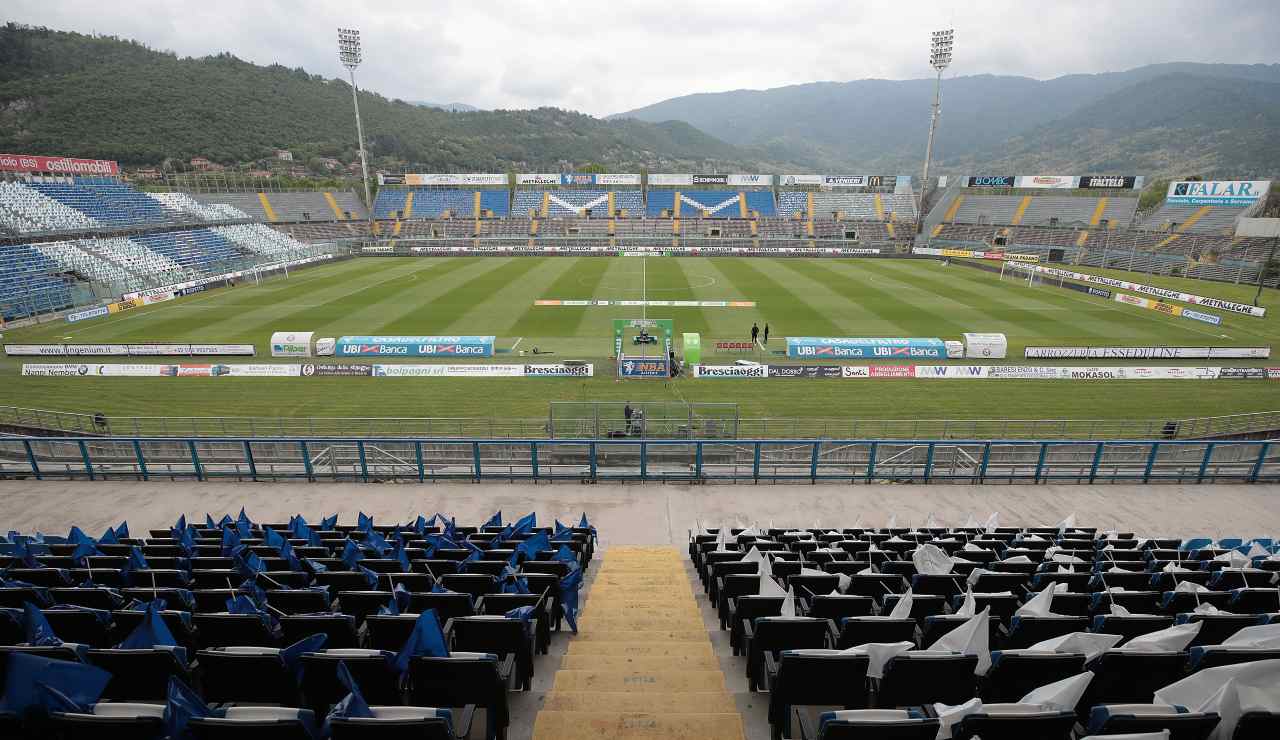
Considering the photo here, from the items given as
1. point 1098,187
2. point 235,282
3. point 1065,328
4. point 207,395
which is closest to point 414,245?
point 235,282

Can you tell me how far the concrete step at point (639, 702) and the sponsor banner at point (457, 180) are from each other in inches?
3674

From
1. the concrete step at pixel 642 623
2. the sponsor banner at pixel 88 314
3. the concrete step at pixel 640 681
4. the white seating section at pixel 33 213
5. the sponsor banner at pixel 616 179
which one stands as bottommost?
the sponsor banner at pixel 88 314

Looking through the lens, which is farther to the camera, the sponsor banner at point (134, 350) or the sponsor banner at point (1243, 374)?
the sponsor banner at point (134, 350)

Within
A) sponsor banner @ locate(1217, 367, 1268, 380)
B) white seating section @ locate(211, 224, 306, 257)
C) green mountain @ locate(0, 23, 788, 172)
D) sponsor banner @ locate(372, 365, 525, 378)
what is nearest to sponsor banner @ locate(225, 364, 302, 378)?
sponsor banner @ locate(372, 365, 525, 378)

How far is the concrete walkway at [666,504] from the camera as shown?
11750 millimetres

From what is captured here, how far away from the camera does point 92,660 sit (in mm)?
4285

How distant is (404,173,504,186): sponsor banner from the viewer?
90000mm

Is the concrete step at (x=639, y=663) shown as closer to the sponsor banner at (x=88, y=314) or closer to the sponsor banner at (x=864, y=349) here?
the sponsor banner at (x=864, y=349)

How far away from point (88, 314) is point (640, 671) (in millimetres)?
50430

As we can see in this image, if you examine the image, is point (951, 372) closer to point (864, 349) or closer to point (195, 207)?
point (864, 349)

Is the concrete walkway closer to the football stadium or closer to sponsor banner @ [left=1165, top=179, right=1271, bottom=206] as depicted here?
the football stadium

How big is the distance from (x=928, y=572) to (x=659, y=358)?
21701mm

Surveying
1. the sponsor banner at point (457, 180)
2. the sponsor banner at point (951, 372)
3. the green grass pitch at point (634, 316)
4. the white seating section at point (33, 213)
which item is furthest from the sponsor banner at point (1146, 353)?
the sponsor banner at point (457, 180)

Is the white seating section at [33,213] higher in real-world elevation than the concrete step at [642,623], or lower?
higher
